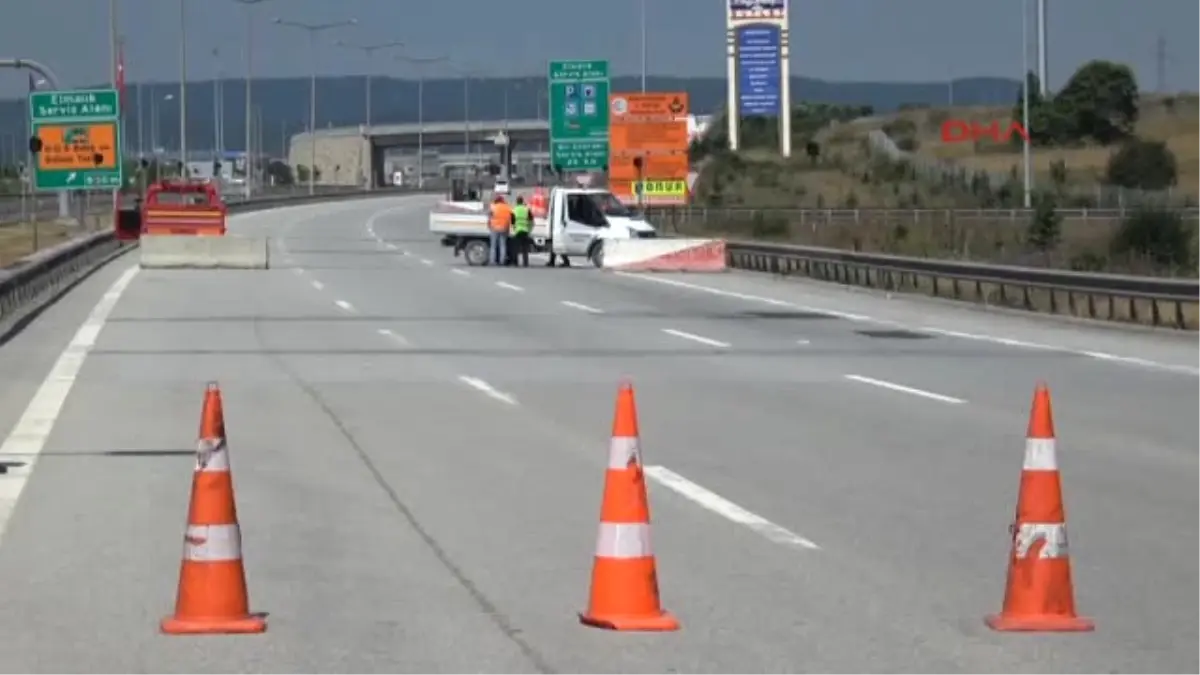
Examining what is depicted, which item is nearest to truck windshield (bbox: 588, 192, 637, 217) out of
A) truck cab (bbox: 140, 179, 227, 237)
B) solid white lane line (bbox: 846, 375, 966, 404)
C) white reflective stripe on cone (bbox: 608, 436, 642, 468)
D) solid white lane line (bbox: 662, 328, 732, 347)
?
Result: truck cab (bbox: 140, 179, 227, 237)

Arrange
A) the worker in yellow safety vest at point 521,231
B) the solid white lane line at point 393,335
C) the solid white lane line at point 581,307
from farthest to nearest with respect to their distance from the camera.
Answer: the worker in yellow safety vest at point 521,231
the solid white lane line at point 581,307
the solid white lane line at point 393,335

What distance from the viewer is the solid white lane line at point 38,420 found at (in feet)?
45.3

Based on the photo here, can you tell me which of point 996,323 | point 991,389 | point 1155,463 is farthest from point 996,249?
point 1155,463

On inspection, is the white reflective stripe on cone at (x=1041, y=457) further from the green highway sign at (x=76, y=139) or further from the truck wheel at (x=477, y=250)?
the green highway sign at (x=76, y=139)

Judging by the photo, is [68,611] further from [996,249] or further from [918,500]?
[996,249]

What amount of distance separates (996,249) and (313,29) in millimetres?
62738

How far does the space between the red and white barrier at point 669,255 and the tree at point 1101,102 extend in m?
69.7

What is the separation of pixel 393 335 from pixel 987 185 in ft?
209

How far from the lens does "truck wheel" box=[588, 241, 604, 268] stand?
51906mm

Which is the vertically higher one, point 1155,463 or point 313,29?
point 313,29

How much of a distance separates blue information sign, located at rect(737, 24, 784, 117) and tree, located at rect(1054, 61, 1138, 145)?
24.9m

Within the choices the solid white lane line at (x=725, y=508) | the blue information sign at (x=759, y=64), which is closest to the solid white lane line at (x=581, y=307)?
the solid white lane line at (x=725, y=508)

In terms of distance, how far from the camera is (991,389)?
21266 mm

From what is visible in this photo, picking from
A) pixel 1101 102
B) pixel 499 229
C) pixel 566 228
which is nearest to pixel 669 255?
pixel 566 228
